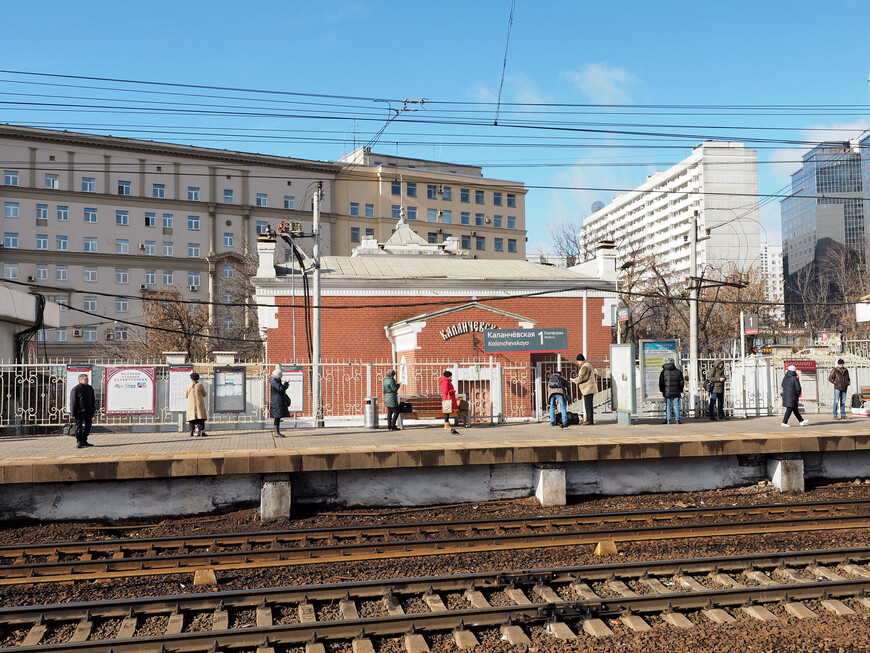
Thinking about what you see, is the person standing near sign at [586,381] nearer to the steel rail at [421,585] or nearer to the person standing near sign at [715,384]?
the person standing near sign at [715,384]

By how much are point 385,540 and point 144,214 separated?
2464 inches

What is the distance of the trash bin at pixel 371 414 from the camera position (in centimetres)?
1725

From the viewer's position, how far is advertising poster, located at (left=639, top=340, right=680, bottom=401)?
1807 cm

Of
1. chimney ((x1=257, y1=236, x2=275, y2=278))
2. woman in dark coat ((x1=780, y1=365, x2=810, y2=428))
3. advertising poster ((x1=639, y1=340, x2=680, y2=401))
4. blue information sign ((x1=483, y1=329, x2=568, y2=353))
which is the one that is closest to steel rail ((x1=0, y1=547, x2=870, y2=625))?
woman in dark coat ((x1=780, y1=365, x2=810, y2=428))

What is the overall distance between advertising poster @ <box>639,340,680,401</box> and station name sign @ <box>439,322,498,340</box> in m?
7.18

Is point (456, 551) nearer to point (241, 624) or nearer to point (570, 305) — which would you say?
point (241, 624)

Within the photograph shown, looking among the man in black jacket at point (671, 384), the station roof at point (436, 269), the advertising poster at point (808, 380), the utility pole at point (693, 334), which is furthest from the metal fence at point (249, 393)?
the advertising poster at point (808, 380)

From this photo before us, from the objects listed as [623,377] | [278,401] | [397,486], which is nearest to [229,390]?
[278,401]

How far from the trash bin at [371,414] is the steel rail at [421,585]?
908 cm

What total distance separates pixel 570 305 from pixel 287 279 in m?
10.7

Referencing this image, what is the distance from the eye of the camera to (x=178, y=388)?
16.8 meters

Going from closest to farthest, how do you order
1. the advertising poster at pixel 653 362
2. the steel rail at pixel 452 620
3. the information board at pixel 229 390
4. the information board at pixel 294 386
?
the steel rail at pixel 452 620 → the information board at pixel 229 390 → the information board at pixel 294 386 → the advertising poster at pixel 653 362

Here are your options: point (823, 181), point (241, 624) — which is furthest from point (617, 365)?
point (823, 181)

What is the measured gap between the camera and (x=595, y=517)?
11.7 metres
